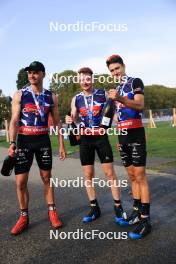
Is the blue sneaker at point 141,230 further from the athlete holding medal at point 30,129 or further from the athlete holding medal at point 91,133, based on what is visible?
the athlete holding medal at point 30,129

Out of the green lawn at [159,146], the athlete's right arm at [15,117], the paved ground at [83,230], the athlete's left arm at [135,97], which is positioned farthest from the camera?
the green lawn at [159,146]

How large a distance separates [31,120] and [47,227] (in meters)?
1.57

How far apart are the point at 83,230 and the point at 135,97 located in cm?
196

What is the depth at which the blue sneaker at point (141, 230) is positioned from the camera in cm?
455

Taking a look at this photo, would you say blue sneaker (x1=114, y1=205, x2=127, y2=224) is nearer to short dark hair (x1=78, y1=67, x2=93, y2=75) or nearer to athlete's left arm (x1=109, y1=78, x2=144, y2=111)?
athlete's left arm (x1=109, y1=78, x2=144, y2=111)

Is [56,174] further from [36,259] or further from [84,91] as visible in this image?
[36,259]

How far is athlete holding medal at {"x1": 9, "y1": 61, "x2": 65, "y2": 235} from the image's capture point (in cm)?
516

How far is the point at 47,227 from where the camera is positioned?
17.2 feet

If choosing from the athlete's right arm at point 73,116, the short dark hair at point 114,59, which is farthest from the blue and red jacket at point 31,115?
the short dark hair at point 114,59

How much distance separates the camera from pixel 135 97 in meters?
4.75

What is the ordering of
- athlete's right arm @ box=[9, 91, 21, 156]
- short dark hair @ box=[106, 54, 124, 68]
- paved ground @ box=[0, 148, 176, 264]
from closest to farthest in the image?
paved ground @ box=[0, 148, 176, 264] → short dark hair @ box=[106, 54, 124, 68] → athlete's right arm @ box=[9, 91, 21, 156]

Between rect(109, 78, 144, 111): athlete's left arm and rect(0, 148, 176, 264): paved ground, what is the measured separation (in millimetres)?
1680

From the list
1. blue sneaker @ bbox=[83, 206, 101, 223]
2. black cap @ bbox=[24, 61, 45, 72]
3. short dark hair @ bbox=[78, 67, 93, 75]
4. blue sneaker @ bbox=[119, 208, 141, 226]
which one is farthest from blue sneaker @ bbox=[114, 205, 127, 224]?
black cap @ bbox=[24, 61, 45, 72]

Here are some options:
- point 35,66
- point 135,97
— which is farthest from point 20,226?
point 135,97
